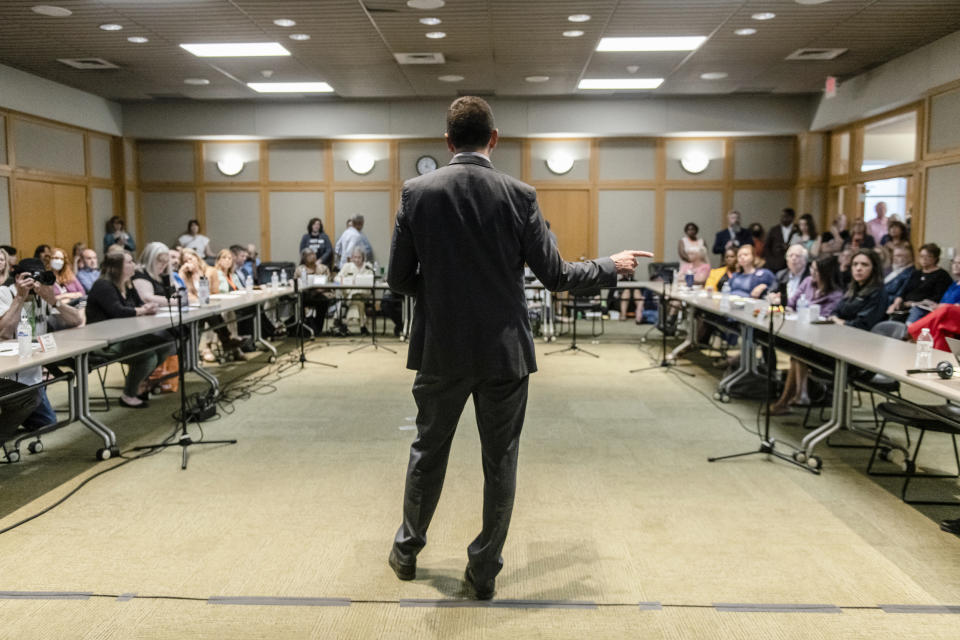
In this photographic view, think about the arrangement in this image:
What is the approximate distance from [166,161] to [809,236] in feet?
30.9

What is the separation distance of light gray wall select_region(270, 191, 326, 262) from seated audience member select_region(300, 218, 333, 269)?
0.41 meters

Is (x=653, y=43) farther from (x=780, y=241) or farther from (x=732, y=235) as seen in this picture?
(x=732, y=235)

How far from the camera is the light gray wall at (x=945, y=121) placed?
7.81 metres

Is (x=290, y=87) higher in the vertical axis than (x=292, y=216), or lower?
higher

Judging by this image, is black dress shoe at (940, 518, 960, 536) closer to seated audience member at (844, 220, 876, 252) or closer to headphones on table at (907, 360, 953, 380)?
headphones on table at (907, 360, 953, 380)

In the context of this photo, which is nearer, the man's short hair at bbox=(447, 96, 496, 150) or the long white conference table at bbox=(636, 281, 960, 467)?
the man's short hair at bbox=(447, 96, 496, 150)

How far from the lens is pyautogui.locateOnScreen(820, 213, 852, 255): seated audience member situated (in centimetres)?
967

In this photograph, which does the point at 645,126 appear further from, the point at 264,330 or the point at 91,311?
the point at 91,311

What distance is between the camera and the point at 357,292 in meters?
10.0

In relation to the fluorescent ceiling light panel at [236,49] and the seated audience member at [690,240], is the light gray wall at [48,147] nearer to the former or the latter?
the fluorescent ceiling light panel at [236,49]

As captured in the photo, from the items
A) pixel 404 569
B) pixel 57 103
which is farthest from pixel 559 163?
pixel 404 569

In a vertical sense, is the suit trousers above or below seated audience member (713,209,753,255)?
below

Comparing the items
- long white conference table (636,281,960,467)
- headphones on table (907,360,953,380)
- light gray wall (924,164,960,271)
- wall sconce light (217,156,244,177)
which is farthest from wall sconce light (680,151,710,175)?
headphones on table (907,360,953,380)

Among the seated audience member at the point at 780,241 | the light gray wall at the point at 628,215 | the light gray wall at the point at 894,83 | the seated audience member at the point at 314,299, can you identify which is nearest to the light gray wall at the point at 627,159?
the light gray wall at the point at 628,215
